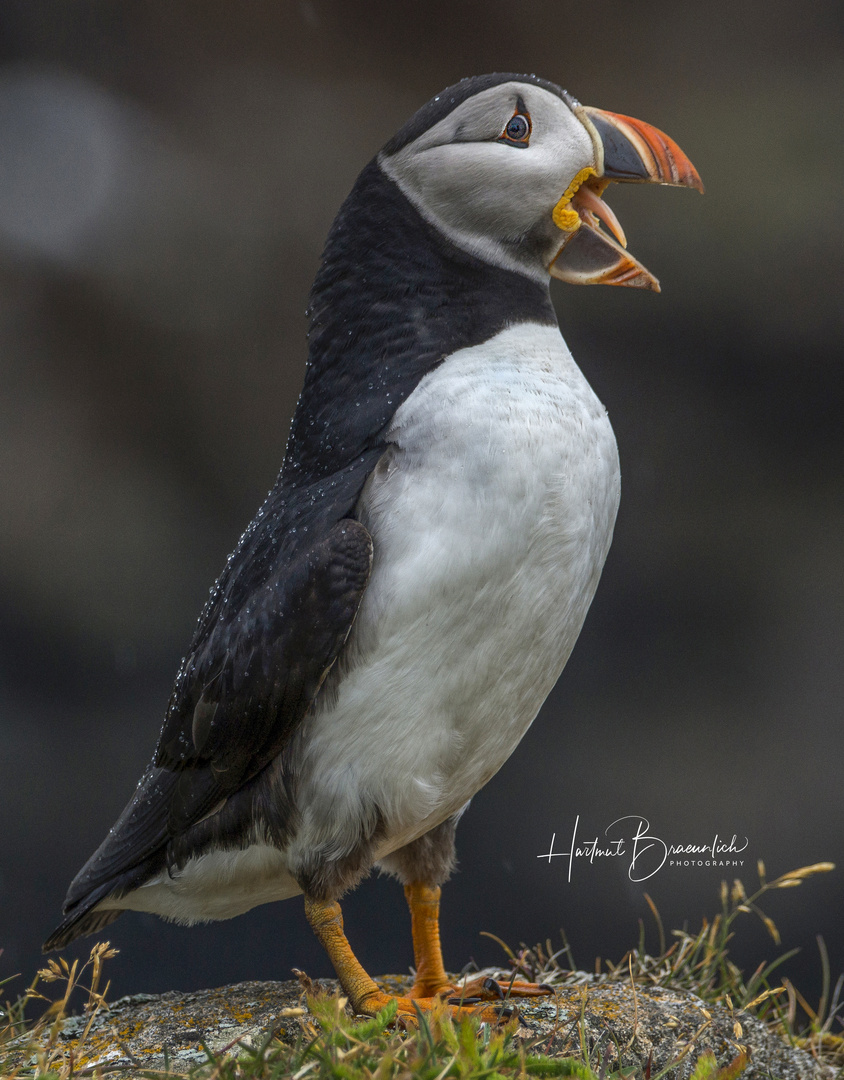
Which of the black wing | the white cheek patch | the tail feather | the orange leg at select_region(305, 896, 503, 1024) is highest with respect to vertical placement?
the white cheek patch

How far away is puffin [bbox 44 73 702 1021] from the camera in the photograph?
5.37 ft

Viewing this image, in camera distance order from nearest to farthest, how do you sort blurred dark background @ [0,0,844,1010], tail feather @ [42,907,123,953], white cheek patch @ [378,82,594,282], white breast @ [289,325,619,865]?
white breast @ [289,325,619,865]
white cheek patch @ [378,82,594,282]
tail feather @ [42,907,123,953]
blurred dark background @ [0,0,844,1010]

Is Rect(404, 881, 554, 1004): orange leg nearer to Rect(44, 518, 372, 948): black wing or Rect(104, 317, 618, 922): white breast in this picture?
Rect(104, 317, 618, 922): white breast

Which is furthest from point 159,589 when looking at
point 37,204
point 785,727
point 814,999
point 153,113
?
point 814,999

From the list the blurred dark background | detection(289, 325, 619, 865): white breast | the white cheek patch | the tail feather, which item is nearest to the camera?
detection(289, 325, 619, 865): white breast

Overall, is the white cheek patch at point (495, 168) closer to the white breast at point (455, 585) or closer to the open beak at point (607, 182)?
the open beak at point (607, 182)

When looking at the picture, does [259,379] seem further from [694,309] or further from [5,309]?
[694,309]

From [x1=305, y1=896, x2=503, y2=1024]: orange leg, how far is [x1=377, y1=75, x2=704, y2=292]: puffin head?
3.89 feet

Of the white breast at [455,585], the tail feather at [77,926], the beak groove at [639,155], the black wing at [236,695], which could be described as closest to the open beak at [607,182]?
the beak groove at [639,155]

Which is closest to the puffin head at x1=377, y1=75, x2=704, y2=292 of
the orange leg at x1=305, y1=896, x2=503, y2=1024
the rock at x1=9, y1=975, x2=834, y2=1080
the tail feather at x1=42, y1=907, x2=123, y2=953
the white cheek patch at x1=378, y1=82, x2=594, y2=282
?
the white cheek patch at x1=378, y1=82, x2=594, y2=282

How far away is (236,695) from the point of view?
1742 mm

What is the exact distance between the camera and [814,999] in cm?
407

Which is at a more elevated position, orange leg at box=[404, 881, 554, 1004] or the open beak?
the open beak

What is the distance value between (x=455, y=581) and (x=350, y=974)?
69 cm
